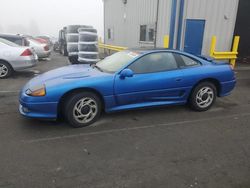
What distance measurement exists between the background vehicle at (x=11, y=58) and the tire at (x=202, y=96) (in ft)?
19.2

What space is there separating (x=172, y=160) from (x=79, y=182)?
1.23m

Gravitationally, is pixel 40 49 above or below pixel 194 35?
below

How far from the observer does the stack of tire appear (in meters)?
8.96

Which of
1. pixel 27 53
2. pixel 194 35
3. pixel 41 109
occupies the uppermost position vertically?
pixel 194 35

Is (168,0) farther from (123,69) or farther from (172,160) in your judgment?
(172,160)

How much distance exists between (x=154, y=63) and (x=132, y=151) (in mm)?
1846

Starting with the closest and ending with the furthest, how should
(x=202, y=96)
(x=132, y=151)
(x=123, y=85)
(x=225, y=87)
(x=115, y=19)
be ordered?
(x=132, y=151) < (x=123, y=85) < (x=202, y=96) < (x=225, y=87) < (x=115, y=19)

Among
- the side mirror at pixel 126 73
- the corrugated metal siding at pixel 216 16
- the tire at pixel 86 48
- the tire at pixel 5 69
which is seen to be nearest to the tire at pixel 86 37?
the tire at pixel 86 48

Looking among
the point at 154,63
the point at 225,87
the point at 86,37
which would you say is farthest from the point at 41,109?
the point at 86,37

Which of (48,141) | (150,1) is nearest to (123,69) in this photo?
(48,141)

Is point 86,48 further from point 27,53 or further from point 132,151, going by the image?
point 132,151

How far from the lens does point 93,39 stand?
30.0ft

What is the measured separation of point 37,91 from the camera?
11.5 feet

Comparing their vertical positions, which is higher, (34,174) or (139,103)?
(139,103)
